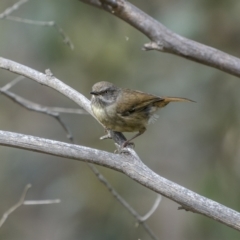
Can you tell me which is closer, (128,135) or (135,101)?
(135,101)

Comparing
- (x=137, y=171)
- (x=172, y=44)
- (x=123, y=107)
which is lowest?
(x=123, y=107)

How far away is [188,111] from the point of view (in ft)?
20.5

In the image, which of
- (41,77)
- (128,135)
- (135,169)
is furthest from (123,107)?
(128,135)

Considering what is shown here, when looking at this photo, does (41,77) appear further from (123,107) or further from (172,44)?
(172,44)

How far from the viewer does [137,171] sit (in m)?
3.10

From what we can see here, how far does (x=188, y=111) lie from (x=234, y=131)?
33.4 inches

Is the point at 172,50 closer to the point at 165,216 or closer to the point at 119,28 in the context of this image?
the point at 119,28

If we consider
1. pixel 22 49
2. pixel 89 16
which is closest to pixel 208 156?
pixel 89 16

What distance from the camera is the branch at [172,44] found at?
12.0ft

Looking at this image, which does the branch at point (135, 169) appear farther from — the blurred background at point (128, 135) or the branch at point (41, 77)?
the blurred background at point (128, 135)

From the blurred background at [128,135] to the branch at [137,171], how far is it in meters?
2.32

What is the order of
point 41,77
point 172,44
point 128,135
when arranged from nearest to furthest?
point 172,44
point 41,77
point 128,135

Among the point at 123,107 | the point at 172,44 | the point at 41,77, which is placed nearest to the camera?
the point at 172,44

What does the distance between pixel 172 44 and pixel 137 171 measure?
106 centimetres
